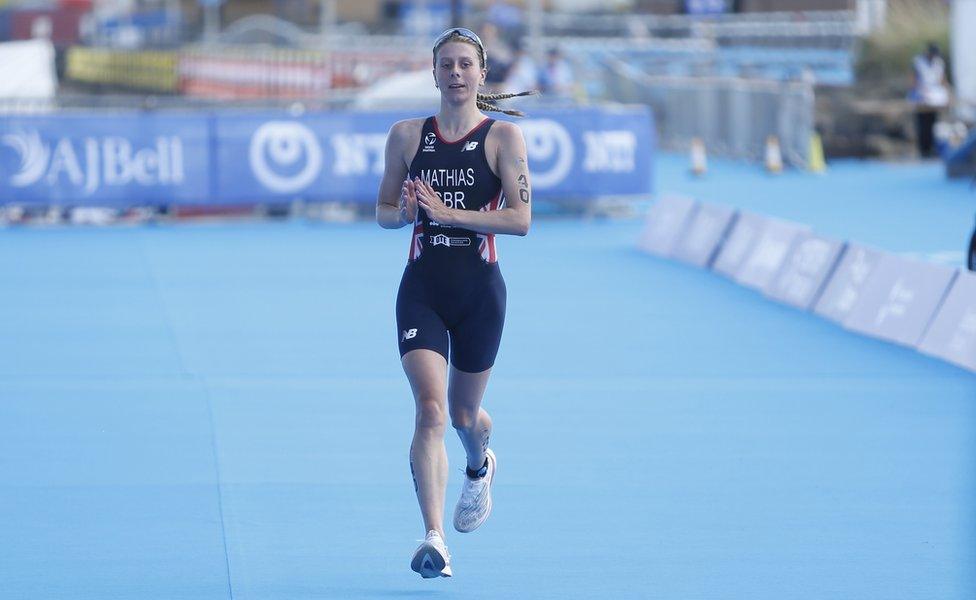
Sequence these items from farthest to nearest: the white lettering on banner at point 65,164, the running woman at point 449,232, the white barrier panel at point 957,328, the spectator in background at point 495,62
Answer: the spectator in background at point 495,62 → the white lettering on banner at point 65,164 → the white barrier panel at point 957,328 → the running woman at point 449,232

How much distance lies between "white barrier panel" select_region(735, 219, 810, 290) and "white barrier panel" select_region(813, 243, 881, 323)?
995mm

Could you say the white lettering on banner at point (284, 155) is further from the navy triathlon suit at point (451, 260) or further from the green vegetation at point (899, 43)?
the green vegetation at point (899, 43)

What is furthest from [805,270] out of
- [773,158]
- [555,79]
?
[555,79]

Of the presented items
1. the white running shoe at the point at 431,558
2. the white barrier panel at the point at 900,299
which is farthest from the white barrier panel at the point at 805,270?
the white running shoe at the point at 431,558

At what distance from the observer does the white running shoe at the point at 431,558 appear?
6.37 meters

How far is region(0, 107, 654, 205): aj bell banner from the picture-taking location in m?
22.5

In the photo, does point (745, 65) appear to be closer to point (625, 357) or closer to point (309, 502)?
point (625, 357)

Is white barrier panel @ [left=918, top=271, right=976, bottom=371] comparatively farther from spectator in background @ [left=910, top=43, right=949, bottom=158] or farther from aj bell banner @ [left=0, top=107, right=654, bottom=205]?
spectator in background @ [left=910, top=43, right=949, bottom=158]

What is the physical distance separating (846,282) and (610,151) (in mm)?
9579

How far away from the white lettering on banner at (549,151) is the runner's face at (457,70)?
16747 mm

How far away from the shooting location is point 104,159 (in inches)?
891

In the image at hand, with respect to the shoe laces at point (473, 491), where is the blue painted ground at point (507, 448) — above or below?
below

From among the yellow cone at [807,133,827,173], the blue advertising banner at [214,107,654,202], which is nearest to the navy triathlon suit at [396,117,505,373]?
the blue advertising banner at [214,107,654,202]

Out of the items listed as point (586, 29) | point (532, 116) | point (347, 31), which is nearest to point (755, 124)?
point (532, 116)
